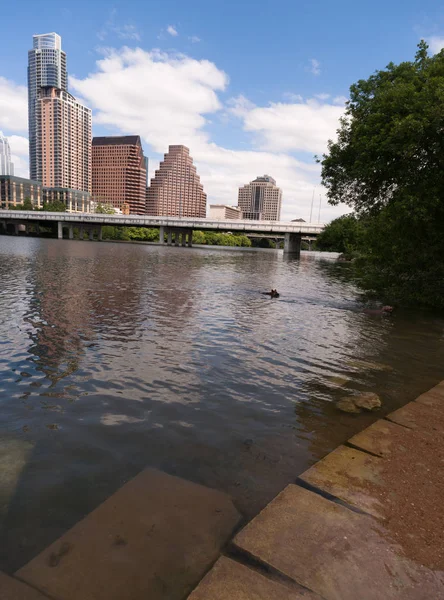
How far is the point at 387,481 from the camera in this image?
17.7 ft

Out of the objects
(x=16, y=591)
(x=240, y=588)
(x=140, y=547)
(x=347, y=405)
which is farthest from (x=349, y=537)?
(x=347, y=405)

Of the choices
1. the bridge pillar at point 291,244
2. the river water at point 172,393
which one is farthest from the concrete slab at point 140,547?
the bridge pillar at point 291,244

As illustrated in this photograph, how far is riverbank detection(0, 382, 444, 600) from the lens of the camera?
3.68m

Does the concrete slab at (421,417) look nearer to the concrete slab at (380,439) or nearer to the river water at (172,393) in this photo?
the concrete slab at (380,439)

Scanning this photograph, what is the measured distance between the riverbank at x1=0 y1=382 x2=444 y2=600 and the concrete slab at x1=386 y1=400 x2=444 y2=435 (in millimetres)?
1320

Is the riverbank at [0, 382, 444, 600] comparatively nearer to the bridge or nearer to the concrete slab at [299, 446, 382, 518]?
the concrete slab at [299, 446, 382, 518]

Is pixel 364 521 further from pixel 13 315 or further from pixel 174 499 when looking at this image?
pixel 13 315

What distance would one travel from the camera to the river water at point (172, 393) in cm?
564

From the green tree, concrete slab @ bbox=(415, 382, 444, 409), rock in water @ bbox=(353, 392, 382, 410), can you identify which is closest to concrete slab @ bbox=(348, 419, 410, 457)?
rock in water @ bbox=(353, 392, 382, 410)

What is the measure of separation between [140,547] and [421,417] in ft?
19.7

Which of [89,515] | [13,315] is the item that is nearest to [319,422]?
[89,515]

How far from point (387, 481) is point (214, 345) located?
8.40 meters

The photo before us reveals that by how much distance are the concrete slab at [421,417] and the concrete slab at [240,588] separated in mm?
4701

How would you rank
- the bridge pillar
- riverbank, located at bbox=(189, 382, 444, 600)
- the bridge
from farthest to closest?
the bridge pillar
the bridge
riverbank, located at bbox=(189, 382, 444, 600)
